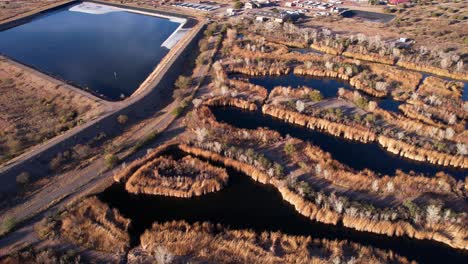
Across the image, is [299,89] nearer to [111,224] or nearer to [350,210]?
[350,210]

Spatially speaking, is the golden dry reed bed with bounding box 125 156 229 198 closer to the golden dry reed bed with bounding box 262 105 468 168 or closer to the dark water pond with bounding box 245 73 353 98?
the golden dry reed bed with bounding box 262 105 468 168

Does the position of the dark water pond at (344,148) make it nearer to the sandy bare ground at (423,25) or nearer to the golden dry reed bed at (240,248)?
the golden dry reed bed at (240,248)

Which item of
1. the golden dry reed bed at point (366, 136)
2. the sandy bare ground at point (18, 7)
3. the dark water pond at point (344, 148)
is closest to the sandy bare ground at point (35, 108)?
the dark water pond at point (344, 148)

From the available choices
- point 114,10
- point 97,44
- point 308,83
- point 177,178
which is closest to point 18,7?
point 114,10

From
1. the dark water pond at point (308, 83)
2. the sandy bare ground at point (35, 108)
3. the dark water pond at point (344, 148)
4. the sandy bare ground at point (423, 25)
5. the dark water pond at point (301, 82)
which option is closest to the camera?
the dark water pond at point (344, 148)

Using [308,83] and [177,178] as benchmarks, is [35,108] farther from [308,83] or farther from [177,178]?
[308,83]

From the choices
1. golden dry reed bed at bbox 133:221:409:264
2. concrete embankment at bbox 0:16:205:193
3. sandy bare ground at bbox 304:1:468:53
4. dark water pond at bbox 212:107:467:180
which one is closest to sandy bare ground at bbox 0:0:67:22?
concrete embankment at bbox 0:16:205:193
